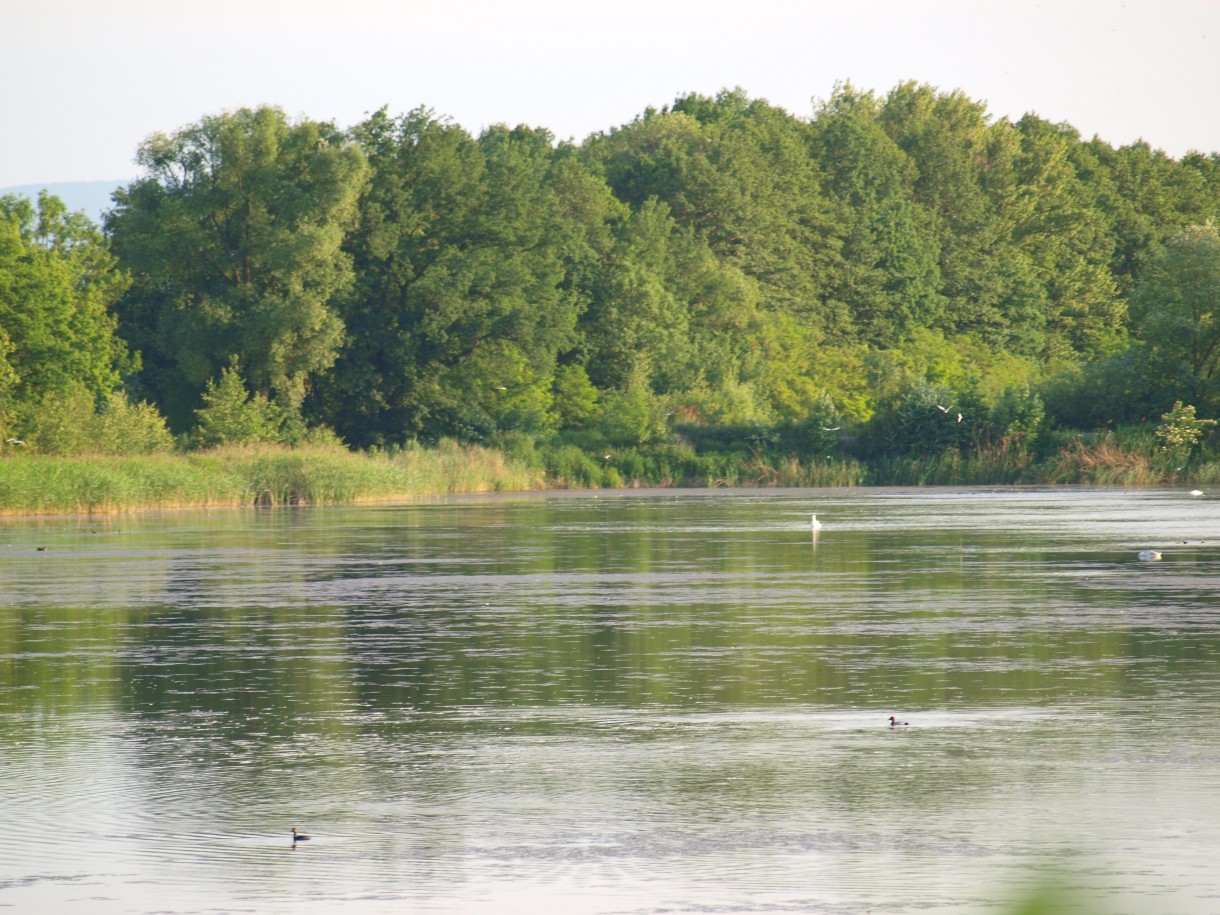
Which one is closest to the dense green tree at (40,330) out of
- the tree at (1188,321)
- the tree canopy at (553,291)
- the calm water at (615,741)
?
the tree canopy at (553,291)

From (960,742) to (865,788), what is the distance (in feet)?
5.46

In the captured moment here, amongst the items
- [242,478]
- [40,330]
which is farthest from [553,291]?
[242,478]

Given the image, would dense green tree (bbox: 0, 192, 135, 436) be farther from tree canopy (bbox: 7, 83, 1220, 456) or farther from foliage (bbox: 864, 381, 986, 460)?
foliage (bbox: 864, 381, 986, 460)

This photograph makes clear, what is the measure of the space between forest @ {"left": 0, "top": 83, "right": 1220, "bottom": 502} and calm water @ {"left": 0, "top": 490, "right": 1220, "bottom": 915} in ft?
124

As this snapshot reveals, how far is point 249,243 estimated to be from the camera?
252ft

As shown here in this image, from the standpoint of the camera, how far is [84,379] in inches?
2702

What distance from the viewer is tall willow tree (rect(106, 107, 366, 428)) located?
74.4 meters

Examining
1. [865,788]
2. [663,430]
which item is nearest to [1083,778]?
[865,788]

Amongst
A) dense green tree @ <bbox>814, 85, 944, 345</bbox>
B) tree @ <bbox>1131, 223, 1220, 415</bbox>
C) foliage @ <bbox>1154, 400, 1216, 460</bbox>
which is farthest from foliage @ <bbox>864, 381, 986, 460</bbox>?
dense green tree @ <bbox>814, 85, 944, 345</bbox>

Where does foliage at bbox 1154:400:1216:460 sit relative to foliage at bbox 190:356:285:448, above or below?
below

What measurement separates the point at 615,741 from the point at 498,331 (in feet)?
230

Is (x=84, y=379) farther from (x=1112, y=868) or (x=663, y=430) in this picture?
(x=1112, y=868)

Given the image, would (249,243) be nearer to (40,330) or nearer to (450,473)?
(40,330)

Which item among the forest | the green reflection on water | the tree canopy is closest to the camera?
the green reflection on water
